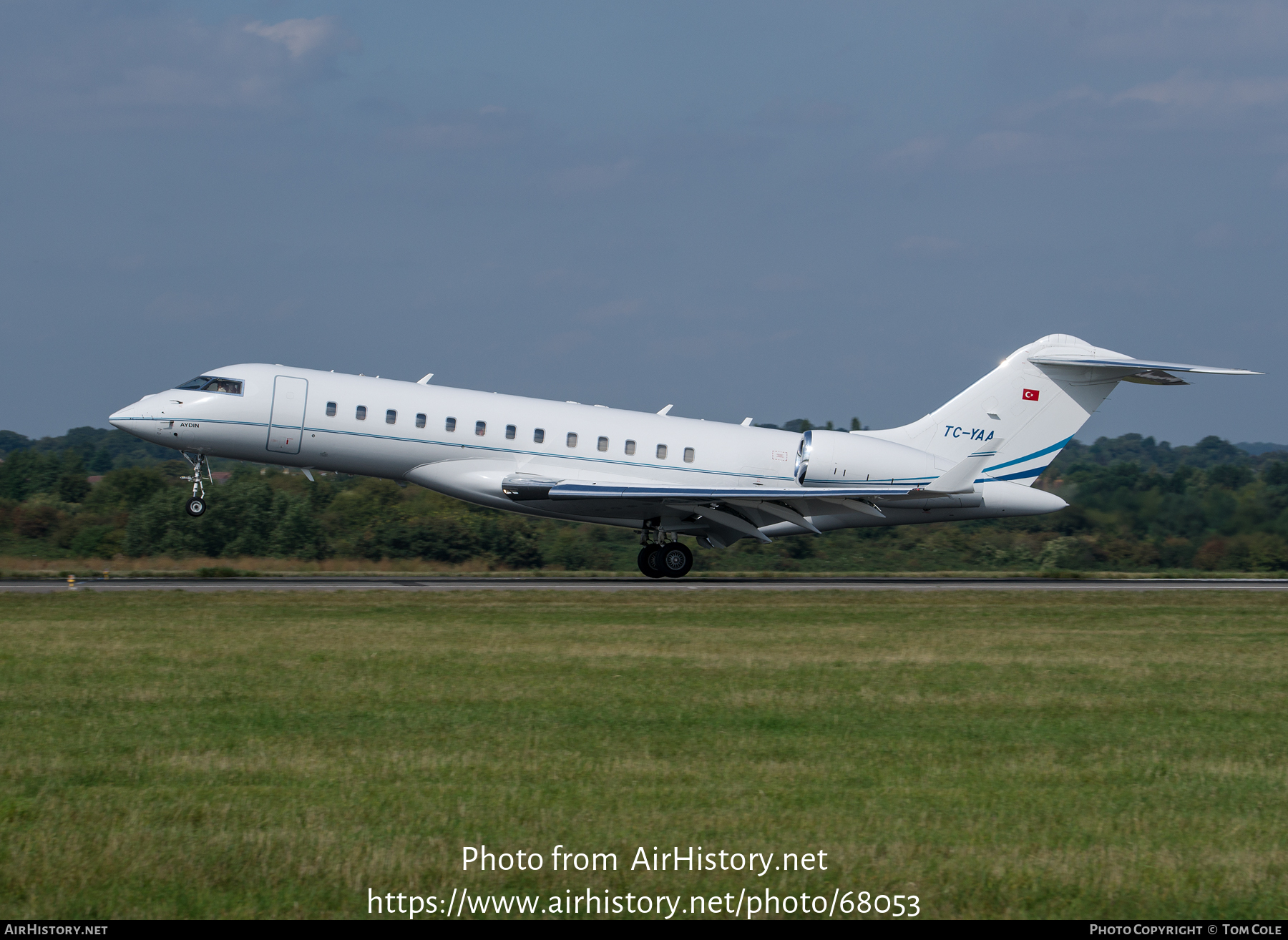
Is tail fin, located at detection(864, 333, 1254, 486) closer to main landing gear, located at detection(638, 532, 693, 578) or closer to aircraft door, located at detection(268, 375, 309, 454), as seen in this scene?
main landing gear, located at detection(638, 532, 693, 578)

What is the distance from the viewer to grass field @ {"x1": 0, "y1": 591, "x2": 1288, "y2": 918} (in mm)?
6844

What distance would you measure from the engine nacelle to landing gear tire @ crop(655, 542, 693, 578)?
3.11 m

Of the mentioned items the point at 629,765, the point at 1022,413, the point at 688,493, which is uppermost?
the point at 1022,413

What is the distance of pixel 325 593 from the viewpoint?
24016 millimetres

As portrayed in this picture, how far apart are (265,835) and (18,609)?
15.0 metres

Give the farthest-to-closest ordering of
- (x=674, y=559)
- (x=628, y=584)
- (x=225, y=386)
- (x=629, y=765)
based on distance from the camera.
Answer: (x=674, y=559), (x=628, y=584), (x=225, y=386), (x=629, y=765)

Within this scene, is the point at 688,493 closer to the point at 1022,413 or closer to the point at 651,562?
the point at 651,562

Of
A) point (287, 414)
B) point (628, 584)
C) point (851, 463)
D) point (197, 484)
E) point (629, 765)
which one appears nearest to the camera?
point (629, 765)

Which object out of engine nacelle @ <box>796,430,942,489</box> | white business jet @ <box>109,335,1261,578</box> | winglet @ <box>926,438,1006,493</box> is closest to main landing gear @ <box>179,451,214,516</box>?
white business jet @ <box>109,335,1261,578</box>

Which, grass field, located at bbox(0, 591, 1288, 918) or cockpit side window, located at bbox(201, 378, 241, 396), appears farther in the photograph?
cockpit side window, located at bbox(201, 378, 241, 396)

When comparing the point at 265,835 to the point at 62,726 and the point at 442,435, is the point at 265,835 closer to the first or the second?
the point at 62,726

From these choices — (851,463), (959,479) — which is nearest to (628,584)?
(851,463)

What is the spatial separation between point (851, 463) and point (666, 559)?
4.71 m

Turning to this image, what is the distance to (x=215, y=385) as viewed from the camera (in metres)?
26.4
